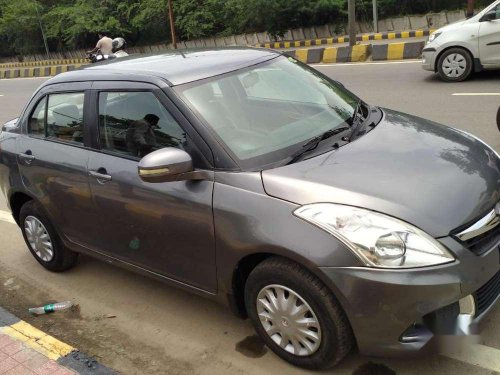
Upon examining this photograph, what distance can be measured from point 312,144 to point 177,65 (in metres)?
1.05

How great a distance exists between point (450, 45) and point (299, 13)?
16.5 meters

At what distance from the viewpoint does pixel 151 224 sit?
3152 millimetres

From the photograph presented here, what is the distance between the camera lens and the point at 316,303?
252cm

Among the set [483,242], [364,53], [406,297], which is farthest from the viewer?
[364,53]

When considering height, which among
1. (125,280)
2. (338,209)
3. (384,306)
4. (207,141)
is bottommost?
(125,280)

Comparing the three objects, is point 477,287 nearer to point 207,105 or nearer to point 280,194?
point 280,194

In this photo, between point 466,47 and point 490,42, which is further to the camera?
point 466,47

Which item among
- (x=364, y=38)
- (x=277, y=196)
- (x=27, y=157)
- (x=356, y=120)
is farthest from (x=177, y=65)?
(x=364, y=38)

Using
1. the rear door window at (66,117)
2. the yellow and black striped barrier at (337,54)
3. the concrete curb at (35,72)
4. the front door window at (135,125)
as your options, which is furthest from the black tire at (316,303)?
the concrete curb at (35,72)

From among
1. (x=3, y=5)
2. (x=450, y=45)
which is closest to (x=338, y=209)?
(x=450, y=45)

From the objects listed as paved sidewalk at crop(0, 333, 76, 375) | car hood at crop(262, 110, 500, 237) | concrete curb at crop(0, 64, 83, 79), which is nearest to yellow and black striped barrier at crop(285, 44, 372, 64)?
car hood at crop(262, 110, 500, 237)

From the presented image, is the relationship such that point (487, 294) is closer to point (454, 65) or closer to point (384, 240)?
point (384, 240)

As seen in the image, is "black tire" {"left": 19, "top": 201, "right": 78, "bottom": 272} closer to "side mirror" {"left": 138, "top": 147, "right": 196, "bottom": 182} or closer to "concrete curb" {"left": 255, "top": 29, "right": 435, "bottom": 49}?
"side mirror" {"left": 138, "top": 147, "right": 196, "bottom": 182}

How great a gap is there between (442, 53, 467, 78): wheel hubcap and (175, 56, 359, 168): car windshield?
6586mm
